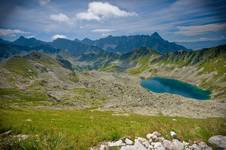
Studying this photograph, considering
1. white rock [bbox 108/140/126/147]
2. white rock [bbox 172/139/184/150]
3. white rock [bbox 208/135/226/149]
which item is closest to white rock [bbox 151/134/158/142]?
white rock [bbox 172/139/184/150]

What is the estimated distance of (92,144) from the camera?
41.9 feet

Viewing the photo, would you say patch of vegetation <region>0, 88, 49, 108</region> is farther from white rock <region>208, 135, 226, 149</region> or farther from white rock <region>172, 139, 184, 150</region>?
white rock <region>208, 135, 226, 149</region>

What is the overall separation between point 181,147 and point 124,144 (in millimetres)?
3576

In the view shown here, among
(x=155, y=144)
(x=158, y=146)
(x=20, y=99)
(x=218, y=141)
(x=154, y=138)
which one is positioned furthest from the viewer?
(x=20, y=99)

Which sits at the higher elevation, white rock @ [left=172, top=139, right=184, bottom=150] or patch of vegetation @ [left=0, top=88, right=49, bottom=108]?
white rock @ [left=172, top=139, right=184, bottom=150]

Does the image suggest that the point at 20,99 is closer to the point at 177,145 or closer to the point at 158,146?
the point at 158,146

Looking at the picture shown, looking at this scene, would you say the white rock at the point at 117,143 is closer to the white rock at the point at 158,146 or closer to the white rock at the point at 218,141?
the white rock at the point at 158,146

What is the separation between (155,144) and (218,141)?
4483 millimetres

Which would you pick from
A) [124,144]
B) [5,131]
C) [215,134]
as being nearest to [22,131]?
[5,131]

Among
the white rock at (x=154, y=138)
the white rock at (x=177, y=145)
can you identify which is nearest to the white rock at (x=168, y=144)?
the white rock at (x=177, y=145)

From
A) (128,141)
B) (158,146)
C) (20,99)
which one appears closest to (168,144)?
(158,146)

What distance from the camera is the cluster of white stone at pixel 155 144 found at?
12.4 meters

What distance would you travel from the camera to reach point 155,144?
13039 millimetres

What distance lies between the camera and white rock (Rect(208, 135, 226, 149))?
1358 cm
